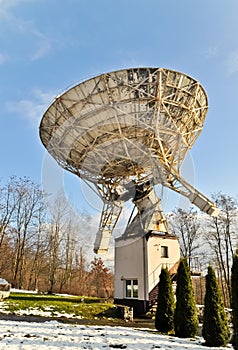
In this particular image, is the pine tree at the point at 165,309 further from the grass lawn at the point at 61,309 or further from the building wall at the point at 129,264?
the building wall at the point at 129,264

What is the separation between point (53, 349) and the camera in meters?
6.11

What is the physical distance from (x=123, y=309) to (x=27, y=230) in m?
17.2

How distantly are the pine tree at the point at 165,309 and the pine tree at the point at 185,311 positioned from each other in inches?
49.9

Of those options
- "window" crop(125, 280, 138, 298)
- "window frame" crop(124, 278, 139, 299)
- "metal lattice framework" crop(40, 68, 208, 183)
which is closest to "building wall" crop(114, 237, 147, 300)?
"window frame" crop(124, 278, 139, 299)

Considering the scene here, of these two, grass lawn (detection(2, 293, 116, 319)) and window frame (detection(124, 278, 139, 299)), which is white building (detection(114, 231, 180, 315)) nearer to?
window frame (detection(124, 278, 139, 299))

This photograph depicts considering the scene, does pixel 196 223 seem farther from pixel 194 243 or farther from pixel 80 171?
Result: pixel 80 171

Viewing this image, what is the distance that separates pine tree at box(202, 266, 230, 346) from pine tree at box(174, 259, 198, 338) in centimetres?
73

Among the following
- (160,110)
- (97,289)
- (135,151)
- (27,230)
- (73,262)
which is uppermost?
(160,110)

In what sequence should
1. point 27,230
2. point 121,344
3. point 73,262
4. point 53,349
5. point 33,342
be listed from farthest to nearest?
point 73,262
point 27,230
point 121,344
point 33,342
point 53,349

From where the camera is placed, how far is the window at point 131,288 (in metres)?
19.0

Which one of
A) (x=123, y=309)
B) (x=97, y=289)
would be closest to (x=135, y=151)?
(x=123, y=309)

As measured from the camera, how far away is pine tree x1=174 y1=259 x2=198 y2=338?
9070mm

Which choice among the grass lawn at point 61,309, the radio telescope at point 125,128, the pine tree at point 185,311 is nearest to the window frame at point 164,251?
the radio telescope at point 125,128

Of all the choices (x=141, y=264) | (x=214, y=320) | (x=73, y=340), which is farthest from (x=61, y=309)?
(x=214, y=320)
